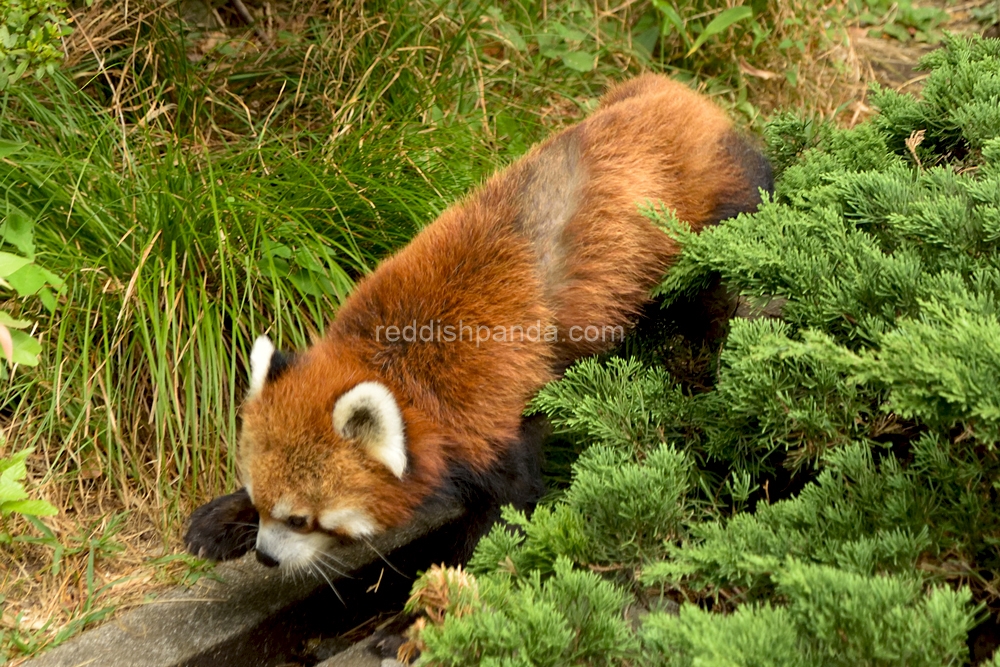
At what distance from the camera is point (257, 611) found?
2.93 meters

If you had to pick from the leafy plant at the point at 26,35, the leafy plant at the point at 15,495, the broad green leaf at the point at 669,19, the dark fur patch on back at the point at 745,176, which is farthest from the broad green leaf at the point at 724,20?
the leafy plant at the point at 15,495

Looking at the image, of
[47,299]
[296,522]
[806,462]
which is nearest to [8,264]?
[47,299]

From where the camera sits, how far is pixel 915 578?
1759mm

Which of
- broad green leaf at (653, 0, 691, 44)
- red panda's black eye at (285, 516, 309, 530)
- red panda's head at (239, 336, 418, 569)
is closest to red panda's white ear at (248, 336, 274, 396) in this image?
red panda's head at (239, 336, 418, 569)

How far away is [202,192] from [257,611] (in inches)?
69.6

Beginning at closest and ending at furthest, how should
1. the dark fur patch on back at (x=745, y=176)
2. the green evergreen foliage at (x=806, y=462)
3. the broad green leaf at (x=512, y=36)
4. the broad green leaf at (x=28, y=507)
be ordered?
1. the green evergreen foliage at (x=806, y=462)
2. the broad green leaf at (x=28, y=507)
3. the dark fur patch on back at (x=745, y=176)
4. the broad green leaf at (x=512, y=36)

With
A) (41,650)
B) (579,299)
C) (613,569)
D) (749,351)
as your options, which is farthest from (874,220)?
(41,650)

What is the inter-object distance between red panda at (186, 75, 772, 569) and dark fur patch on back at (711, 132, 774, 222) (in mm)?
10

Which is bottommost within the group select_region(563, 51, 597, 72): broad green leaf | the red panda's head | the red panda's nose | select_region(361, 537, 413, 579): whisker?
select_region(361, 537, 413, 579): whisker

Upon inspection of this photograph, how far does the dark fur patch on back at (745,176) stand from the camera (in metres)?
3.38

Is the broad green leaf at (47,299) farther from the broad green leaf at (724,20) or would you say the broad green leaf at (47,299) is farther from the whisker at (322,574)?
the broad green leaf at (724,20)

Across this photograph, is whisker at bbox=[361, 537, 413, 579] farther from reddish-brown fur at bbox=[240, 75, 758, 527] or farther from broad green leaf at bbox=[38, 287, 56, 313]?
broad green leaf at bbox=[38, 287, 56, 313]

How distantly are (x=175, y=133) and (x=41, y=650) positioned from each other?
7.96 feet

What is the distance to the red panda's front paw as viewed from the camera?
304cm
